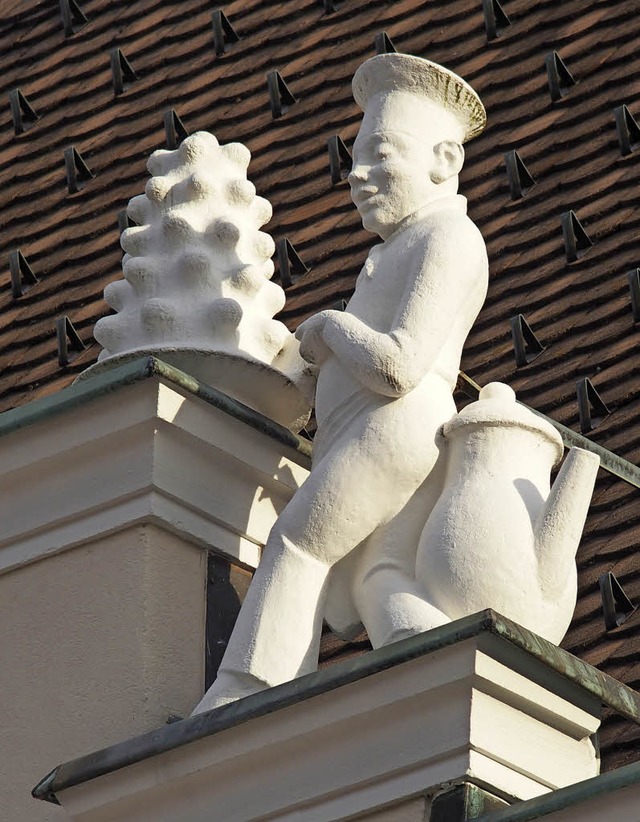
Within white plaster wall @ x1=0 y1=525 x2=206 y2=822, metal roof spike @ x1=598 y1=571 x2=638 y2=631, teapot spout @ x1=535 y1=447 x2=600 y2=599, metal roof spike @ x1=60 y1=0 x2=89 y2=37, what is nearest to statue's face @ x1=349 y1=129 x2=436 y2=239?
teapot spout @ x1=535 y1=447 x2=600 y2=599

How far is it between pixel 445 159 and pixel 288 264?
300cm

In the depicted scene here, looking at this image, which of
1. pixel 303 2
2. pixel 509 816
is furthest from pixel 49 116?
pixel 509 816

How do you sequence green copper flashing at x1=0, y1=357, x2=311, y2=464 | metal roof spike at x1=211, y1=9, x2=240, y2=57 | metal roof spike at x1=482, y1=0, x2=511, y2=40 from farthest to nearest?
metal roof spike at x1=211, y1=9, x2=240, y2=57 → metal roof spike at x1=482, y1=0, x2=511, y2=40 → green copper flashing at x1=0, y1=357, x2=311, y2=464

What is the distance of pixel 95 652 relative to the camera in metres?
6.82

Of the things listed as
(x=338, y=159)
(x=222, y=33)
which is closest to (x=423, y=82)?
(x=338, y=159)

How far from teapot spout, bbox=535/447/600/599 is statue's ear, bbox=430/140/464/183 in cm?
87

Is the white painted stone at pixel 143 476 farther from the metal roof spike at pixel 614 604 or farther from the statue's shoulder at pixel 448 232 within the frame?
the metal roof spike at pixel 614 604

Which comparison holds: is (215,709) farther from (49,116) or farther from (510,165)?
(49,116)

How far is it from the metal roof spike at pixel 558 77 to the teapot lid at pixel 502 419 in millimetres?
3508

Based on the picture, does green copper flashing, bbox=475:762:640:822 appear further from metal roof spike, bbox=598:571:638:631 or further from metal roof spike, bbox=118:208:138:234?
metal roof spike, bbox=118:208:138:234

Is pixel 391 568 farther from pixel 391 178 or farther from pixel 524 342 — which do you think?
pixel 524 342

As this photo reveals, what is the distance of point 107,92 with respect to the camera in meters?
11.4

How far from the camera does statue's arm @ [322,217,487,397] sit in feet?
21.2

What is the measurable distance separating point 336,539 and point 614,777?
42.0 inches
